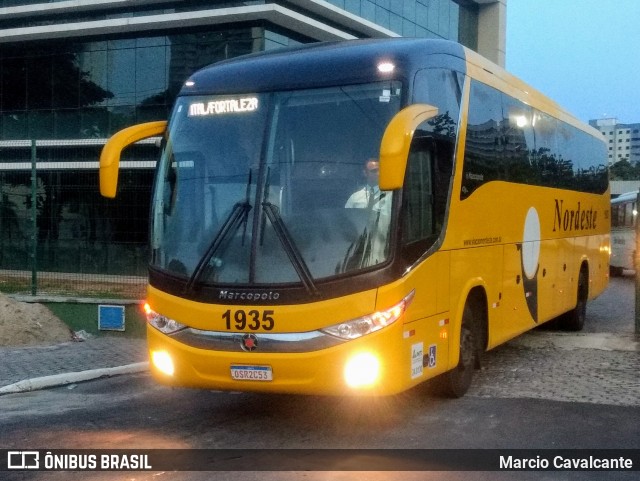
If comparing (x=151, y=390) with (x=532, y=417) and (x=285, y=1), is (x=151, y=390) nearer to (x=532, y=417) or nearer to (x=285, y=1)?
(x=532, y=417)

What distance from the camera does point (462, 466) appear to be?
6539 mm

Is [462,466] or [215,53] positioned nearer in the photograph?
[462,466]

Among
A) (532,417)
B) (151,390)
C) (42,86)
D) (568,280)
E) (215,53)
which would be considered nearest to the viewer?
(532,417)

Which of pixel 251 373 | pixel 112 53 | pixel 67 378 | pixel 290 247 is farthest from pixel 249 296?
pixel 112 53

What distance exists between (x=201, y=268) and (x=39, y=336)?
7683 mm

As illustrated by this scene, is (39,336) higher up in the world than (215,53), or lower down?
lower down

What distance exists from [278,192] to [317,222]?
18.3 inches

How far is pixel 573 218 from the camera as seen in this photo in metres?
14.2

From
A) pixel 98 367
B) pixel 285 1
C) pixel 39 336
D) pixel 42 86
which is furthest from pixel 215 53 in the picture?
pixel 98 367

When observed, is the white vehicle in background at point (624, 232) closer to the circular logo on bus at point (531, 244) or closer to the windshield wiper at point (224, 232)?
the circular logo on bus at point (531, 244)

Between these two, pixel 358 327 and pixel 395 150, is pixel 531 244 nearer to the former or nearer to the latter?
pixel 358 327

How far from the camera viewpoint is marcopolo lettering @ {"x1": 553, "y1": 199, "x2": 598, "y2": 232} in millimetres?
13195

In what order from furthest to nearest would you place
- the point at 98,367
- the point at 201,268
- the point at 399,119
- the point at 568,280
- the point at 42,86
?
1. the point at 42,86
2. the point at 568,280
3. the point at 98,367
4. the point at 201,268
5. the point at 399,119

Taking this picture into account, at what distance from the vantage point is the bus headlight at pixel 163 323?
7828mm
